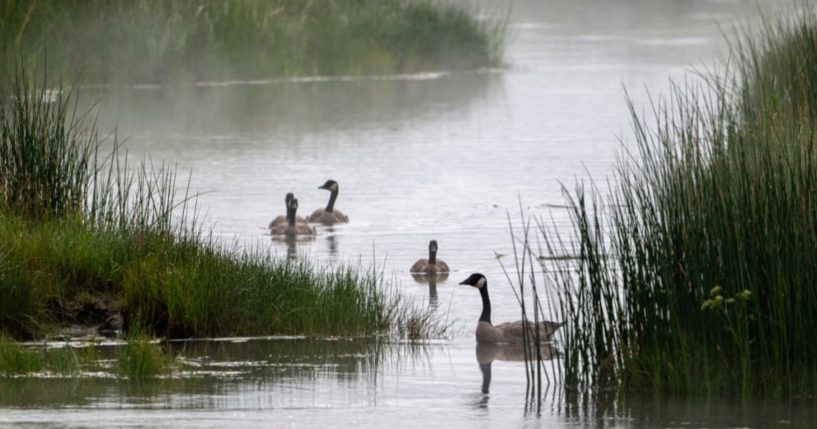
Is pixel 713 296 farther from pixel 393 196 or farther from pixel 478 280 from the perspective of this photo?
pixel 393 196

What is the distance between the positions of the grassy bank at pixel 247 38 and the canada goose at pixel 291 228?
7.65 meters

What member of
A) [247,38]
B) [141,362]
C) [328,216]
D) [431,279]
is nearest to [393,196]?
[328,216]

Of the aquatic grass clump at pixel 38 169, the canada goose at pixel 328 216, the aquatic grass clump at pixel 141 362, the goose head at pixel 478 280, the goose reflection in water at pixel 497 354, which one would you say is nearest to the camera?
the aquatic grass clump at pixel 141 362

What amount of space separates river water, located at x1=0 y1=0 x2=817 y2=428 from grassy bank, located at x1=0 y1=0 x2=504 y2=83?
51cm

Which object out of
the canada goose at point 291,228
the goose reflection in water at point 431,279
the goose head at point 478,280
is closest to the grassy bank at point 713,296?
the goose head at point 478,280

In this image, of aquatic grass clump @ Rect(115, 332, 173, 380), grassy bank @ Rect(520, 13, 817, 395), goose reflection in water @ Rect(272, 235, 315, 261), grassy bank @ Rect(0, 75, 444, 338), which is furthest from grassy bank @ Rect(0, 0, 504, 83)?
grassy bank @ Rect(520, 13, 817, 395)

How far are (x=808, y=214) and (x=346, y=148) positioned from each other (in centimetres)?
1687

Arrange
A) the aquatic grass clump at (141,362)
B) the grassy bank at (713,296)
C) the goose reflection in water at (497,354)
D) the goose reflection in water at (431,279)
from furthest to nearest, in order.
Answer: the goose reflection in water at (431,279) → the goose reflection in water at (497,354) → the aquatic grass clump at (141,362) → the grassy bank at (713,296)

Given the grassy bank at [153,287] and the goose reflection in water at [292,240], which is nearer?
the grassy bank at [153,287]

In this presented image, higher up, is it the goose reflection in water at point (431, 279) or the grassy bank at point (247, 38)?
the grassy bank at point (247, 38)

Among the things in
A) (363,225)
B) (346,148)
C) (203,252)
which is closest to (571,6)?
(346,148)

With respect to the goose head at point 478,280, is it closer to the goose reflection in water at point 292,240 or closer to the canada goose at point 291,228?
the goose reflection in water at point 292,240

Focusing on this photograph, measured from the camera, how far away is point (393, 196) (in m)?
19.9

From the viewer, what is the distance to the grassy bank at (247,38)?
28.8 meters
